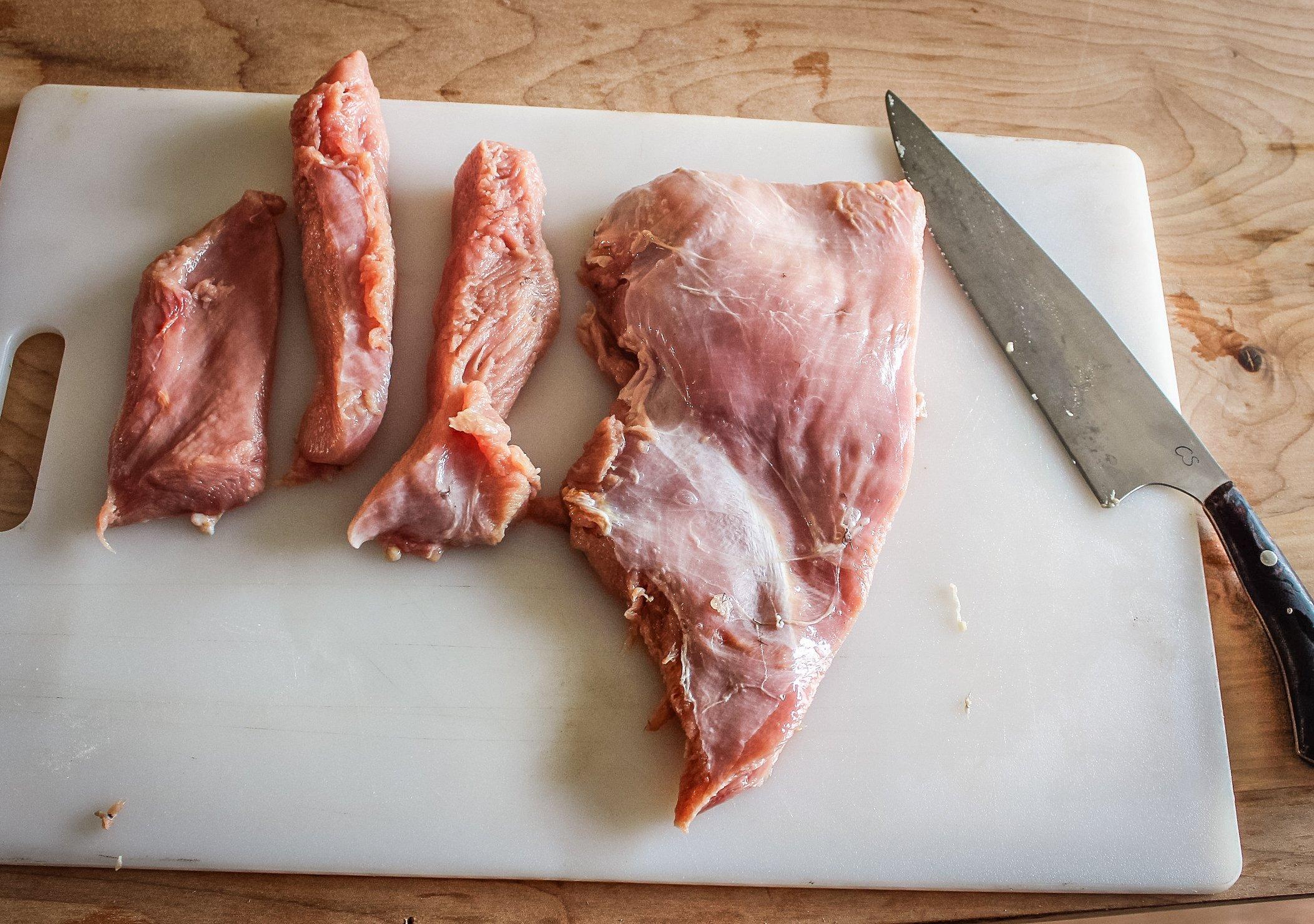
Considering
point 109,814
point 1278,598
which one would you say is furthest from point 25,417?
point 1278,598

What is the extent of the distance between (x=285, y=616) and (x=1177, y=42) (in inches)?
141

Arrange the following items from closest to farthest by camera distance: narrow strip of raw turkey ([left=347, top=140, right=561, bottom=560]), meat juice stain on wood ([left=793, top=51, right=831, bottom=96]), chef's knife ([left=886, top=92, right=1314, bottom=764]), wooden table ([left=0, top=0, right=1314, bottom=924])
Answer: narrow strip of raw turkey ([left=347, top=140, right=561, bottom=560]) → chef's knife ([left=886, top=92, right=1314, bottom=764]) → wooden table ([left=0, top=0, right=1314, bottom=924]) → meat juice stain on wood ([left=793, top=51, right=831, bottom=96])

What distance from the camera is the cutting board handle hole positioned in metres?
2.59

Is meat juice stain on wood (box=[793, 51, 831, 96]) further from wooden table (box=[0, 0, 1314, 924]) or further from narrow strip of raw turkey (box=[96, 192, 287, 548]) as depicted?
narrow strip of raw turkey (box=[96, 192, 287, 548])

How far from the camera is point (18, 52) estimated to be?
3.09 m

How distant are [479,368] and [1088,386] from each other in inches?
69.6

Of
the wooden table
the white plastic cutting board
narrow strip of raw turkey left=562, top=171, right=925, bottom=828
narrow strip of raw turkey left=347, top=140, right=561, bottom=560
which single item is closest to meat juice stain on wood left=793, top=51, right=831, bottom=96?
the wooden table

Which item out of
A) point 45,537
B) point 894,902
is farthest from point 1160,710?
point 45,537

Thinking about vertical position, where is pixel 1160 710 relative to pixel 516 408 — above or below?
below

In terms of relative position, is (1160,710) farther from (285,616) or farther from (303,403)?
(303,403)

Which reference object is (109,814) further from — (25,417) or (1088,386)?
(1088,386)

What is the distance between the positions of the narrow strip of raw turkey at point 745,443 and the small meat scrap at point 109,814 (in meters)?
1.29

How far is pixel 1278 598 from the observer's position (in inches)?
97.1

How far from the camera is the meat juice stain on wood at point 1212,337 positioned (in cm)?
296
